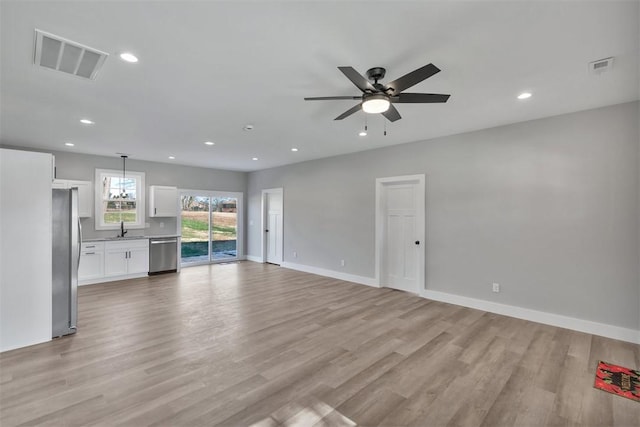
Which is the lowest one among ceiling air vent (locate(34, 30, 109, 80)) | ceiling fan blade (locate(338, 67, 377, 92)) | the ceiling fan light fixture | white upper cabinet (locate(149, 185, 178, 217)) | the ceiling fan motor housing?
white upper cabinet (locate(149, 185, 178, 217))

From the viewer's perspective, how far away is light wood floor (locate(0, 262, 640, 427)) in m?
2.09

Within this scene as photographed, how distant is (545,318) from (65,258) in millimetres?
6312

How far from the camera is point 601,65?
252 cm

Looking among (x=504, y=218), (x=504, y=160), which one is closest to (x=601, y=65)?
(x=504, y=160)

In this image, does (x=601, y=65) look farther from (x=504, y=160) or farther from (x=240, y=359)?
(x=240, y=359)

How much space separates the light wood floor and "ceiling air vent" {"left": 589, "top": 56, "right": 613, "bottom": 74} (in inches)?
111

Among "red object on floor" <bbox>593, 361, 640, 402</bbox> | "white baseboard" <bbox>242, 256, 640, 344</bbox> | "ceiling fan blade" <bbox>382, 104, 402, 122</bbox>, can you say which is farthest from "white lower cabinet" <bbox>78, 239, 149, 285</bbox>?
"red object on floor" <bbox>593, 361, 640, 402</bbox>

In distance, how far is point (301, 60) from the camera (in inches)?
97.0

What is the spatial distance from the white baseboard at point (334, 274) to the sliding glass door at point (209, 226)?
2108 mm

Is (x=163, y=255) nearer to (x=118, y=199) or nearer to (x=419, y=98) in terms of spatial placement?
(x=118, y=199)

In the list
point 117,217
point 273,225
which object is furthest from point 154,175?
point 273,225

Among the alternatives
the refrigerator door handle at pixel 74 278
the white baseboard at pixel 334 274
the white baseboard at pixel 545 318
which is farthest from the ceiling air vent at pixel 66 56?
the white baseboard at pixel 545 318

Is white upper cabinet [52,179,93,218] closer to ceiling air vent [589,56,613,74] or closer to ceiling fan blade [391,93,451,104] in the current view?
ceiling fan blade [391,93,451,104]

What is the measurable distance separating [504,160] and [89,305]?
6.85 metres
